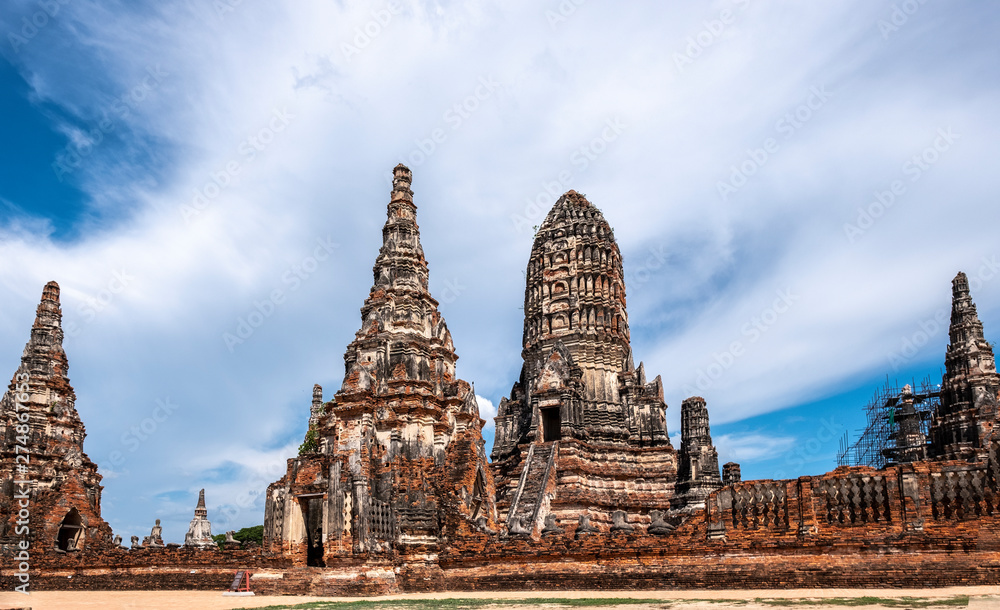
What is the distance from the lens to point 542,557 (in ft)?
57.2

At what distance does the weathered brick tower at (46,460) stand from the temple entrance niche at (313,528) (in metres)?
6.73

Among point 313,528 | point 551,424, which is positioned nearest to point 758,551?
point 313,528

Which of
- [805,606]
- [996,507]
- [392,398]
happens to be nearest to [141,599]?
[392,398]

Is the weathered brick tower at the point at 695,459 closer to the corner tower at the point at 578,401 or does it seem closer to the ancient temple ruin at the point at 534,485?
the ancient temple ruin at the point at 534,485

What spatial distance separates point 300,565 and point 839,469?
12.7 meters

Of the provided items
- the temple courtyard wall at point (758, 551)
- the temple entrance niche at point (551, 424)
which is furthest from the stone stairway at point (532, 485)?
the temple courtyard wall at point (758, 551)

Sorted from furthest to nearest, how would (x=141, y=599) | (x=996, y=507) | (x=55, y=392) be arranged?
(x=55, y=392)
(x=141, y=599)
(x=996, y=507)

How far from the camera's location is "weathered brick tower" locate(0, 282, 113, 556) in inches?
985

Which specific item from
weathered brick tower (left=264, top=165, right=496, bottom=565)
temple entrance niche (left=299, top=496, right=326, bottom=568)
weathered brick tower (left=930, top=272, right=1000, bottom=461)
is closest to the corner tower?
weathered brick tower (left=264, top=165, right=496, bottom=565)

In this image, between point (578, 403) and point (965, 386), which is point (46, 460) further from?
point (965, 386)

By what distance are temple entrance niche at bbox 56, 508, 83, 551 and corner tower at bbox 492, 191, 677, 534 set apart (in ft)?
46.6

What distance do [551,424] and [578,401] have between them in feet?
7.81

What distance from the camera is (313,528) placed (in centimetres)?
2406

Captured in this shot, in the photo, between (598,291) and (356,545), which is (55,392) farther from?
(598,291)
